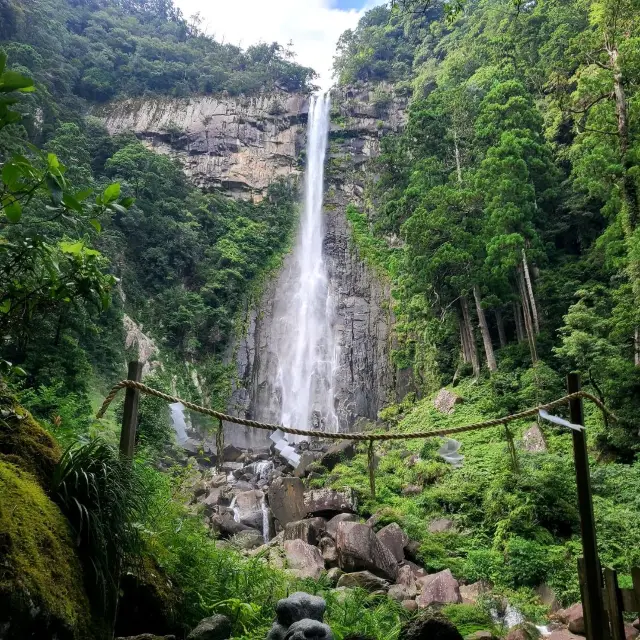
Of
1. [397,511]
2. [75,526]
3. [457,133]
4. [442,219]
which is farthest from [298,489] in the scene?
[457,133]

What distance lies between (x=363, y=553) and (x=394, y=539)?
3.21ft

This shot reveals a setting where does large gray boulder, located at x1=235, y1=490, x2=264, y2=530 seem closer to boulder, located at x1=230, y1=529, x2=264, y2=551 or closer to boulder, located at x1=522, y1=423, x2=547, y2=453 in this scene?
boulder, located at x1=230, y1=529, x2=264, y2=551

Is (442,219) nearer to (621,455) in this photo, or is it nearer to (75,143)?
(621,455)

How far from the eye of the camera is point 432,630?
13.5 ft

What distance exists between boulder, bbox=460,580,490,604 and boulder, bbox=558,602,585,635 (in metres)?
1.04

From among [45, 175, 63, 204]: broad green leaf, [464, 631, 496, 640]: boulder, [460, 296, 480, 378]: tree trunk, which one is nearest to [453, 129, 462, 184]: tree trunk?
[460, 296, 480, 378]: tree trunk

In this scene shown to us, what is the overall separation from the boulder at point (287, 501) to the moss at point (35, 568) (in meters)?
7.29

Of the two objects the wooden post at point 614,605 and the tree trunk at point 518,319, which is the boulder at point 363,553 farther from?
the tree trunk at point 518,319

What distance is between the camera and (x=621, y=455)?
9.10 metres

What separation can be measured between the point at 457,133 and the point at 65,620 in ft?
63.0

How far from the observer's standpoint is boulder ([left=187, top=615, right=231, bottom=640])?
319 centimetres

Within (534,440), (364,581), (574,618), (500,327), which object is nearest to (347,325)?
(500,327)

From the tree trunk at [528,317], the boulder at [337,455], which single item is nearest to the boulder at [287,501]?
the boulder at [337,455]

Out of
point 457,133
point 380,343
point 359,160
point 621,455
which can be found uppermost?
point 359,160
